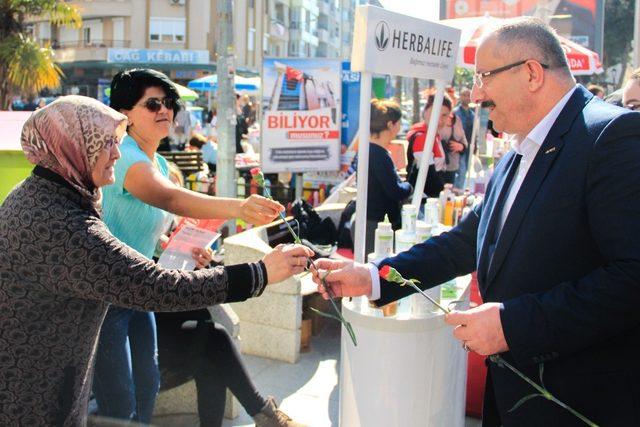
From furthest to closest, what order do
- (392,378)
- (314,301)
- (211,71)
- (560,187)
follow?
Result: 1. (211,71)
2. (314,301)
3. (392,378)
4. (560,187)

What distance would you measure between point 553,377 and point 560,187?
584 mm

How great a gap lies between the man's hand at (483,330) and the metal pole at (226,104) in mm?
5797

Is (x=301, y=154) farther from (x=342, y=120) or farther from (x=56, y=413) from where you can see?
(x=56, y=413)

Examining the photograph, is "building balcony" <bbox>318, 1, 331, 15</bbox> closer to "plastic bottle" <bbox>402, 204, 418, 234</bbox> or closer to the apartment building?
the apartment building

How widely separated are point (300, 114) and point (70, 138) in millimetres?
6758

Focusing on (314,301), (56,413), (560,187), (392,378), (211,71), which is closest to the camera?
(560,187)

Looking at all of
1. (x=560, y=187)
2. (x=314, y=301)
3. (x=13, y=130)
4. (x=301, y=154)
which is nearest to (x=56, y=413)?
(x=560, y=187)

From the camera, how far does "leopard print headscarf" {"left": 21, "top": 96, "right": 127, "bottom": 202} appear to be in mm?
1992

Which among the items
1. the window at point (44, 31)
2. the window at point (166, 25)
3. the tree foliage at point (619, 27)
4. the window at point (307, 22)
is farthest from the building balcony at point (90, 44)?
the tree foliage at point (619, 27)

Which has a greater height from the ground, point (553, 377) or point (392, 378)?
point (553, 377)

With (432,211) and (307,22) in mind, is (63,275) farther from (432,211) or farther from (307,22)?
(307,22)

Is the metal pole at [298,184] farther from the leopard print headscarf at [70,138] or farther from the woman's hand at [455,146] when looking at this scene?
the leopard print headscarf at [70,138]

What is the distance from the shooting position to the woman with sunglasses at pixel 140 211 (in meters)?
2.86

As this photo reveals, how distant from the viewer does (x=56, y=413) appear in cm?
206
